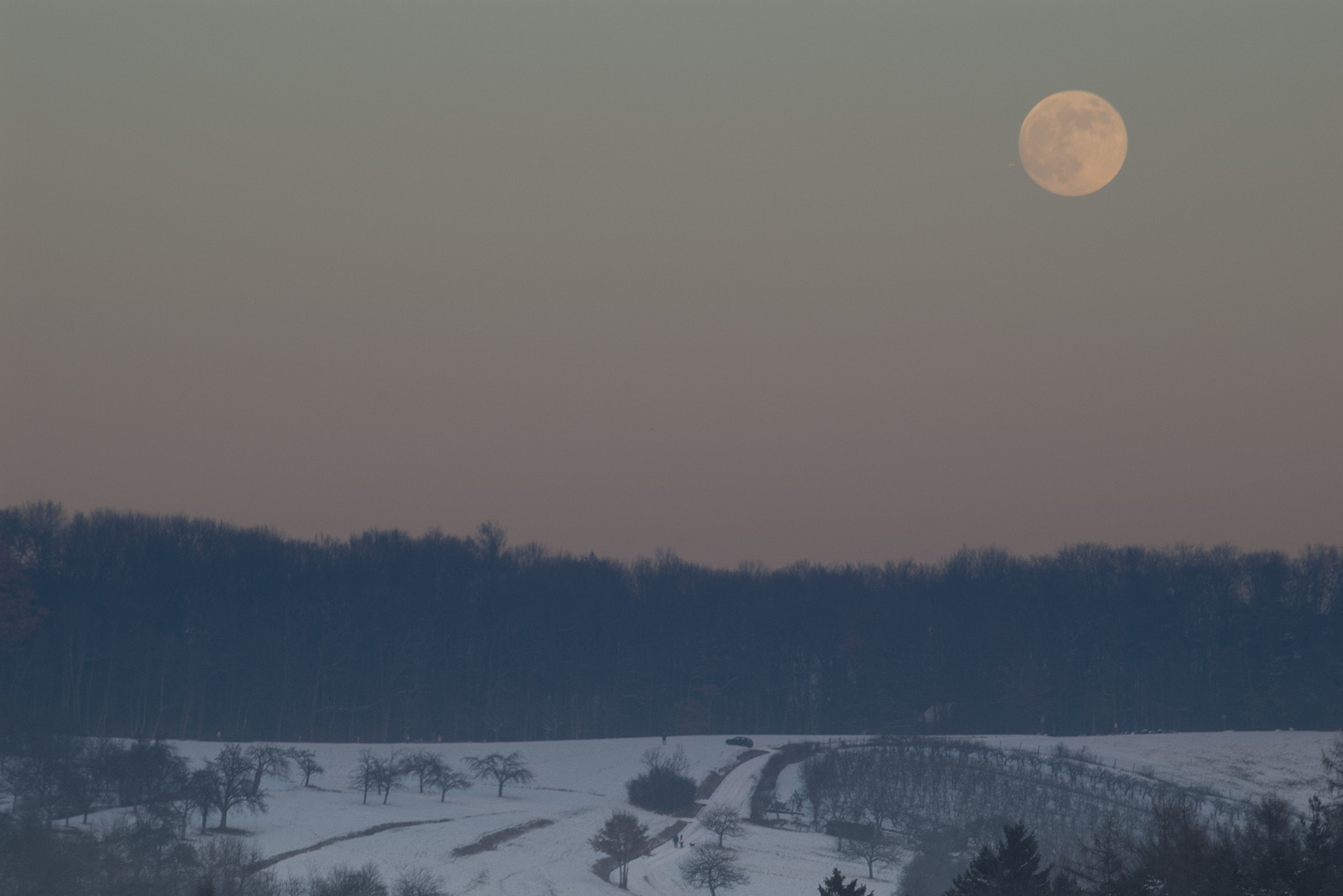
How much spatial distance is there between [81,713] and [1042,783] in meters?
82.1

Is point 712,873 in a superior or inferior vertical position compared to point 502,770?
inferior

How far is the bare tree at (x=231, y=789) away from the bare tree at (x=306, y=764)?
8.93 metres

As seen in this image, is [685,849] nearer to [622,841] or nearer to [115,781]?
[622,841]

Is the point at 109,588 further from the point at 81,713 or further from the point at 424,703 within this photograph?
the point at 424,703

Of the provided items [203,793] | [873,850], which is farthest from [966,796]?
[203,793]

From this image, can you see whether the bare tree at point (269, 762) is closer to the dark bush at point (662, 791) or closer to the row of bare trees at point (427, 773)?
the row of bare trees at point (427, 773)

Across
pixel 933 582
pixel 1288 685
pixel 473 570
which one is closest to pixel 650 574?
pixel 473 570

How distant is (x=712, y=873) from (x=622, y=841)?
23.9 feet

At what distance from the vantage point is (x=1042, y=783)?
83125mm

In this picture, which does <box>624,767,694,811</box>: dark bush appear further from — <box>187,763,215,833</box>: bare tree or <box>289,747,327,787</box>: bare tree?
<box>187,763,215,833</box>: bare tree

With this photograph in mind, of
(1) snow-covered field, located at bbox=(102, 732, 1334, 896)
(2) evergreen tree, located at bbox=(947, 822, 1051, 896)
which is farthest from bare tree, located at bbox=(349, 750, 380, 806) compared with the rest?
(2) evergreen tree, located at bbox=(947, 822, 1051, 896)

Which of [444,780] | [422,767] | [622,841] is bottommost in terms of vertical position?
[622,841]

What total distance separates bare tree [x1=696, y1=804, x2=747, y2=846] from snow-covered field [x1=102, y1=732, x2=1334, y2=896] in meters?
0.82

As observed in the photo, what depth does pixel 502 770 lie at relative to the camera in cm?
8712
